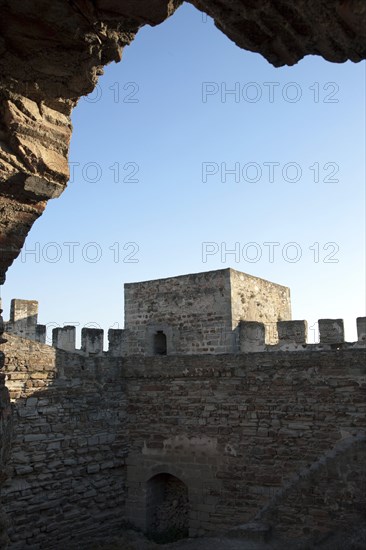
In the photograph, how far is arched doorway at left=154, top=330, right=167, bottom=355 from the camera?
1634 centimetres

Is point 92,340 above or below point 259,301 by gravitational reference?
below

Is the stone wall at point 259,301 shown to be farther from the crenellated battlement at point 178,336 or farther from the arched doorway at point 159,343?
the arched doorway at point 159,343

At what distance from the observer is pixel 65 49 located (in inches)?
123

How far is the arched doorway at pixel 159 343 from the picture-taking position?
643 inches

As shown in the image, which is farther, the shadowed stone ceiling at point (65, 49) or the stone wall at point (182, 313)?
the stone wall at point (182, 313)

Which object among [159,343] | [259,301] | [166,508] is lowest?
[166,508]

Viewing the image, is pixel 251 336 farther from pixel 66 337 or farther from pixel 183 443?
pixel 66 337

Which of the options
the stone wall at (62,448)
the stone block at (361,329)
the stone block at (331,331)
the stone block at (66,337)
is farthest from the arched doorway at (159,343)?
the stone block at (361,329)

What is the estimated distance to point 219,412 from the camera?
31.3 feet

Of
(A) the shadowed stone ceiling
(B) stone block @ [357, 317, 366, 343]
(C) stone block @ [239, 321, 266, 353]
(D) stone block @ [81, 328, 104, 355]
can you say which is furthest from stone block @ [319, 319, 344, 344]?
(A) the shadowed stone ceiling

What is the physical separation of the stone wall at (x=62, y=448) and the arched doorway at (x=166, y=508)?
0.61 meters

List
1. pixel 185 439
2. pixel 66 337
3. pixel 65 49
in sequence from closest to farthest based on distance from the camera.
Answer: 1. pixel 65 49
2. pixel 185 439
3. pixel 66 337

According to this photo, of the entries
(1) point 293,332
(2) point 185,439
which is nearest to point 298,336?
(1) point 293,332

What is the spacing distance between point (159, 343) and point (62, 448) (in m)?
7.30
